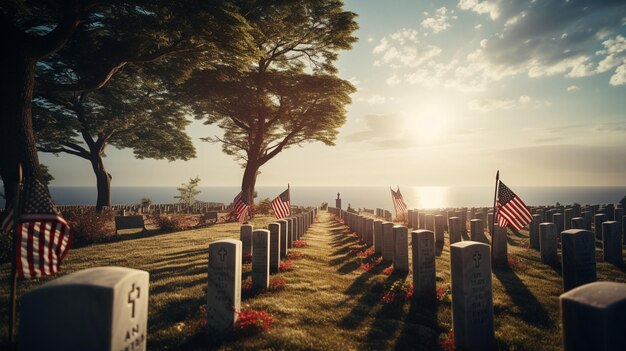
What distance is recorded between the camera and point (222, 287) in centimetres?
520

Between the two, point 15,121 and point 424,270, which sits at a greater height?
point 15,121

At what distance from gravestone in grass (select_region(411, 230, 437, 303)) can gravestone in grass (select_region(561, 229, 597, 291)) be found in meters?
3.11

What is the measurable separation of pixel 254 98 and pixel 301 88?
11.7ft

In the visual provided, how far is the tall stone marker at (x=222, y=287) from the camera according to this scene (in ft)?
16.9

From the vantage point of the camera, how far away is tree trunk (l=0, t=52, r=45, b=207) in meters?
10.4

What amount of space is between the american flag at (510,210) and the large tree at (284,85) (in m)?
12.6

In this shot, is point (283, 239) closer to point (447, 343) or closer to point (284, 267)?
point (284, 267)

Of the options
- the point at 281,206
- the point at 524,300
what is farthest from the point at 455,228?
the point at 281,206

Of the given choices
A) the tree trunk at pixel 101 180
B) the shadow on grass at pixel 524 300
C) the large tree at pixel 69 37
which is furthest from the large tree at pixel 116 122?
the shadow on grass at pixel 524 300

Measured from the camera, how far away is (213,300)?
519 cm

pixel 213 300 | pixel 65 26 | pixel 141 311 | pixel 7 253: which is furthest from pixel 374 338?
pixel 65 26

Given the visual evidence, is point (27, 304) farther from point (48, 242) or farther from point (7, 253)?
point (7, 253)

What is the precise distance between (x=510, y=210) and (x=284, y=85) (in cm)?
1675

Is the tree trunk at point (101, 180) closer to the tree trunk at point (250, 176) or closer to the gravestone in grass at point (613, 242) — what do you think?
the tree trunk at point (250, 176)
